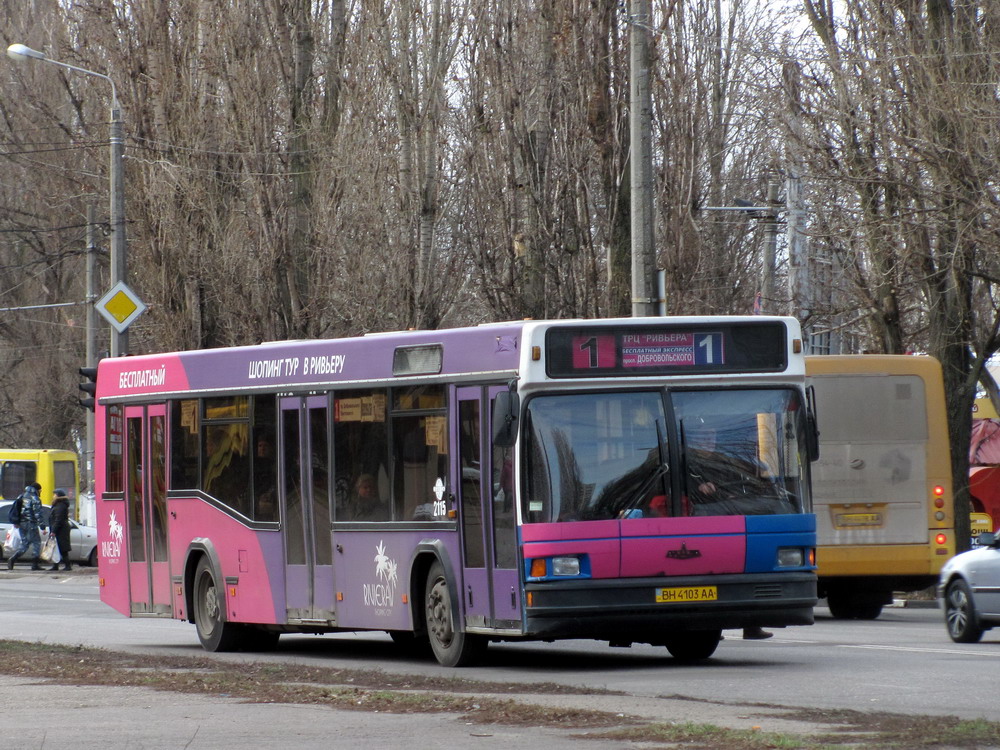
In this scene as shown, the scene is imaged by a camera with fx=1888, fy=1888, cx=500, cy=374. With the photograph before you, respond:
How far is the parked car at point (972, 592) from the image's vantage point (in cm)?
1521

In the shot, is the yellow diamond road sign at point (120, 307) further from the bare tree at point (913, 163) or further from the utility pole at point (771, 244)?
the utility pole at point (771, 244)

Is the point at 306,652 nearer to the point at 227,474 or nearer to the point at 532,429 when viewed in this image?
the point at 227,474

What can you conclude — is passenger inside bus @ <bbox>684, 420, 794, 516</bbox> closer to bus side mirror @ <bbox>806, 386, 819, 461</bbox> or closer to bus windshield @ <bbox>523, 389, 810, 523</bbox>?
bus windshield @ <bbox>523, 389, 810, 523</bbox>

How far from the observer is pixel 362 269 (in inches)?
1160

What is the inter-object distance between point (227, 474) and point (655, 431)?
4.81m

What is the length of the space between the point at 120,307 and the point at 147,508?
8.57 metres

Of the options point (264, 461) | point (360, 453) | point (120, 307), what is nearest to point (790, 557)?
point (360, 453)

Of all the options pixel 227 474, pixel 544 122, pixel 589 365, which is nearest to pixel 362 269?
pixel 544 122

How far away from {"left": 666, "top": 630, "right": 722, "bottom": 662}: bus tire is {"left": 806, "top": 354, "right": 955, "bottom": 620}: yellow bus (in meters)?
4.71

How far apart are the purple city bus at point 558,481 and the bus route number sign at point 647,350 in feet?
0.04

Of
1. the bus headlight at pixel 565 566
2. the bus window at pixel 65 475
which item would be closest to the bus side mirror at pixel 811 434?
the bus headlight at pixel 565 566

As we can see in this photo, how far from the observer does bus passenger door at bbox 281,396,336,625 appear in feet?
48.9

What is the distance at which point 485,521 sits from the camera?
42.7 ft

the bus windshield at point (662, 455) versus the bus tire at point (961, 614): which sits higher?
the bus windshield at point (662, 455)
